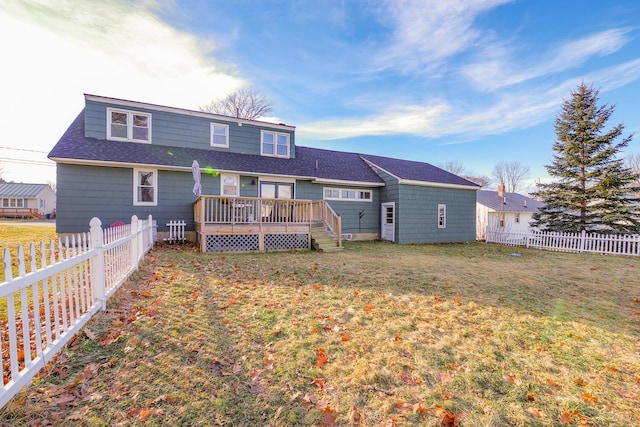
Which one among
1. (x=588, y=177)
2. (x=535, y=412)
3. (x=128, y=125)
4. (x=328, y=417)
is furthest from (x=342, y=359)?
(x=588, y=177)

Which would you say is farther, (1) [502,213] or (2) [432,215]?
(1) [502,213]

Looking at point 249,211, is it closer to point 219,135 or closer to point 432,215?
point 219,135

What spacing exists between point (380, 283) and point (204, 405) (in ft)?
14.2

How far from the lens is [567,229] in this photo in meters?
16.1

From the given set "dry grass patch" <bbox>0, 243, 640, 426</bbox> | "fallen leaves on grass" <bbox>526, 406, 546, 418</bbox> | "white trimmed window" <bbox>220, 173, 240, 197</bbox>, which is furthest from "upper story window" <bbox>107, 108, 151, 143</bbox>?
"fallen leaves on grass" <bbox>526, 406, 546, 418</bbox>

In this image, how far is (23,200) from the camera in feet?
112

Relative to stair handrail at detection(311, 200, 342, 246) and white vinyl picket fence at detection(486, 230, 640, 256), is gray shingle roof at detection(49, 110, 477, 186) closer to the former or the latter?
stair handrail at detection(311, 200, 342, 246)

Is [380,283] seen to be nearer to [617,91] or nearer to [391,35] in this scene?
[391,35]

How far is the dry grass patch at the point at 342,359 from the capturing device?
2123 millimetres

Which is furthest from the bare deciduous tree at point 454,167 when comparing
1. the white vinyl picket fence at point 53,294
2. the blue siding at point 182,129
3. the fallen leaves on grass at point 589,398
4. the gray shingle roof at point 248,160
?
the white vinyl picket fence at point 53,294

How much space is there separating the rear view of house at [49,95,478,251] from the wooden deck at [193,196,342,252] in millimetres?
39

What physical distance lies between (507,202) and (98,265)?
3673 cm

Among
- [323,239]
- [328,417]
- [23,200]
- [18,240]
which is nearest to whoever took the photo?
[328,417]

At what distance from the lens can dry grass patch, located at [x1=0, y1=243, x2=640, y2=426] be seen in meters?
2.12
